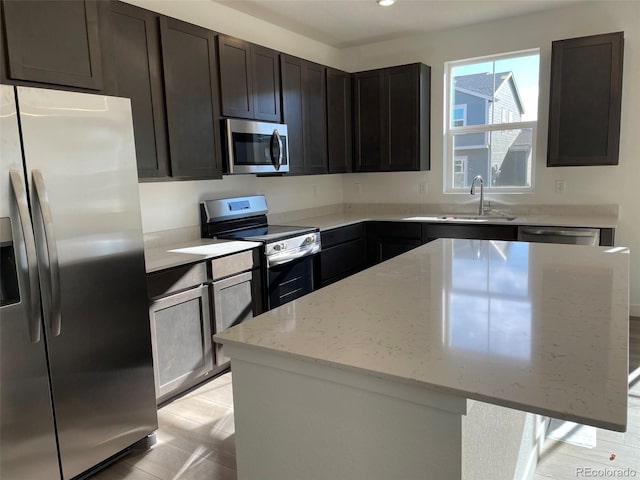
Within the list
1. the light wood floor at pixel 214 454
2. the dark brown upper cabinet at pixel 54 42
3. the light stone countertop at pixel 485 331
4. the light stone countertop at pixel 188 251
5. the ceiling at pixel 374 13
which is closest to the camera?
the light stone countertop at pixel 485 331

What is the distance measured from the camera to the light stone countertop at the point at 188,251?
102 inches

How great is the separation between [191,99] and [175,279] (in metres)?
1.18

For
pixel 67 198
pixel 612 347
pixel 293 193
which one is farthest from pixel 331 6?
pixel 612 347

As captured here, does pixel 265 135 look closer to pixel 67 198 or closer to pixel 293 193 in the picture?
pixel 293 193

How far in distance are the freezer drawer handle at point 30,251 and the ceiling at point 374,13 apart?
2.50m

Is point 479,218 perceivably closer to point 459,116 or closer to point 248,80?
point 459,116

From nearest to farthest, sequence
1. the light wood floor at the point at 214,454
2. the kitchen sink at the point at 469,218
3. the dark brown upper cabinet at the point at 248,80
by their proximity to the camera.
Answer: the light wood floor at the point at 214,454 → the dark brown upper cabinet at the point at 248,80 → the kitchen sink at the point at 469,218

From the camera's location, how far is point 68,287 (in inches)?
75.9

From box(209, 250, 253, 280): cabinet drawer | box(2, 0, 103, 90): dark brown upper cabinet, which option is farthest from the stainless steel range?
box(2, 0, 103, 90): dark brown upper cabinet

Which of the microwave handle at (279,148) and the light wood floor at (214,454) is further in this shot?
the microwave handle at (279,148)

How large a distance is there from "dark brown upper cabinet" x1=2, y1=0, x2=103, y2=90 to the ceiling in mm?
1780

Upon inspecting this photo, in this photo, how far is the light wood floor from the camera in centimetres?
208

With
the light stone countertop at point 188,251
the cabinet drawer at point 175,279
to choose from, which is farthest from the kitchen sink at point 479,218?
the cabinet drawer at point 175,279

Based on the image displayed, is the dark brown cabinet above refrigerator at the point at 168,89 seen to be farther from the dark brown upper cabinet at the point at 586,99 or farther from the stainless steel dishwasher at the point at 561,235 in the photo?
the dark brown upper cabinet at the point at 586,99
